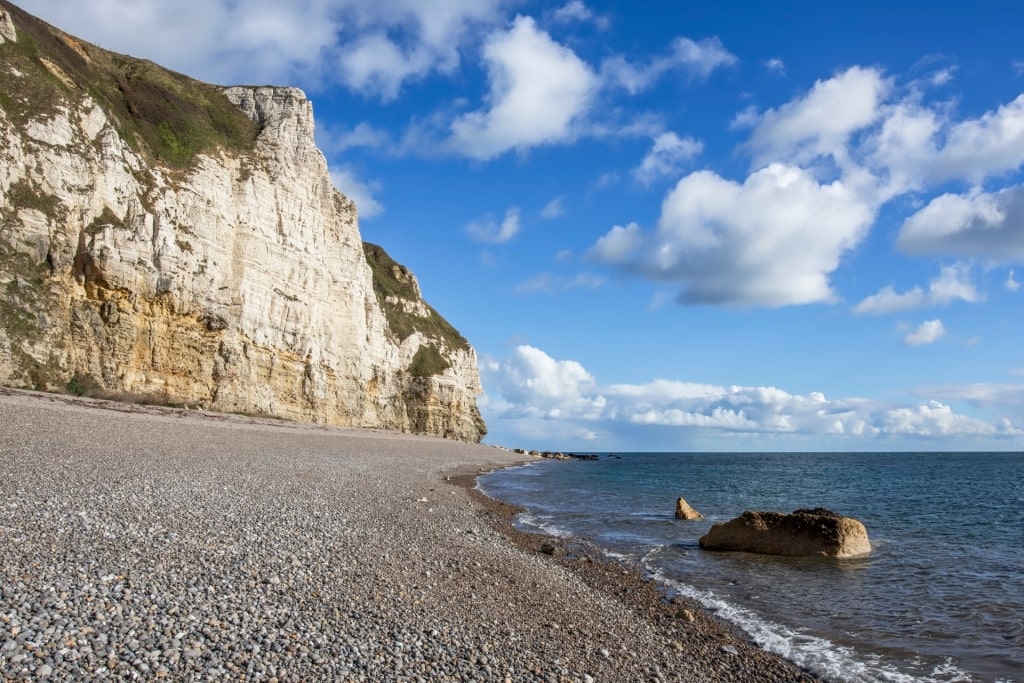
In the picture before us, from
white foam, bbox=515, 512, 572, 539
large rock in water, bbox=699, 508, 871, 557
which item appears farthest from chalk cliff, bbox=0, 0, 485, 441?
large rock in water, bbox=699, 508, 871, 557

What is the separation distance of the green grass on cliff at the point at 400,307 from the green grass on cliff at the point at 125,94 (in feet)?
75.4

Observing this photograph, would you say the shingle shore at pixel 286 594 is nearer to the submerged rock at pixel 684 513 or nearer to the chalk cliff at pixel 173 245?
the submerged rock at pixel 684 513

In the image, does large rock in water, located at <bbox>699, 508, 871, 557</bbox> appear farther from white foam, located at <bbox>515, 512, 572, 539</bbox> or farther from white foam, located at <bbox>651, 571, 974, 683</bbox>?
white foam, located at <bbox>651, 571, 974, 683</bbox>

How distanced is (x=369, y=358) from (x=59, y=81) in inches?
1215

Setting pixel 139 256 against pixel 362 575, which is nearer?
pixel 362 575

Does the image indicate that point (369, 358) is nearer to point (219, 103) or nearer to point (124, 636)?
point (219, 103)

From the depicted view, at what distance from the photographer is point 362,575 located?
8.88m

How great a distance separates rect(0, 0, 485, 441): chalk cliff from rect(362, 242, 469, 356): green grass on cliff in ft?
28.4

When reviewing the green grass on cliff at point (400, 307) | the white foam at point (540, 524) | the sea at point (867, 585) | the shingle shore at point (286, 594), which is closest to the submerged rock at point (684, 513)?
the sea at point (867, 585)

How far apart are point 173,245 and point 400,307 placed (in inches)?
1515

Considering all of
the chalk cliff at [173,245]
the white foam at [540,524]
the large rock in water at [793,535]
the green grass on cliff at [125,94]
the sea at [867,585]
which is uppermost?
the green grass on cliff at [125,94]

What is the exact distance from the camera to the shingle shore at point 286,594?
566 cm

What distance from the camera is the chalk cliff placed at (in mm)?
31344

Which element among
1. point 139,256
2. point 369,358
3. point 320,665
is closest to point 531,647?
point 320,665
